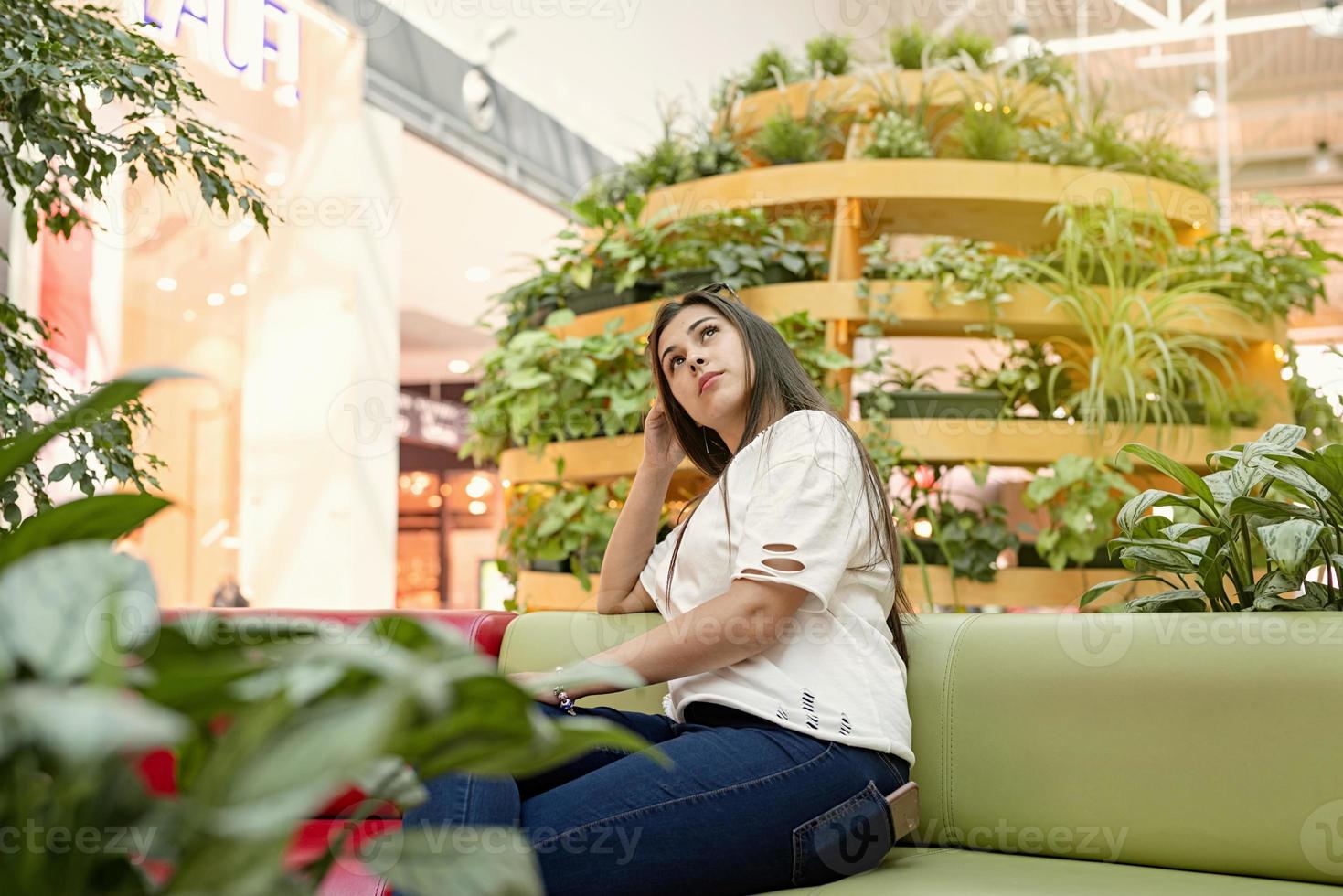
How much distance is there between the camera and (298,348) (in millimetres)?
6324

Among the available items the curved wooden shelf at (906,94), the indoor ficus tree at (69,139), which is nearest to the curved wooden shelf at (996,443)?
the curved wooden shelf at (906,94)

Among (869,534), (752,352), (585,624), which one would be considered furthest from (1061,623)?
(585,624)

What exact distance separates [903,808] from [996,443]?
225cm

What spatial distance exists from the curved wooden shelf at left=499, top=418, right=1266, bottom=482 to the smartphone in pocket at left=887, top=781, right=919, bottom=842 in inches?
82.1

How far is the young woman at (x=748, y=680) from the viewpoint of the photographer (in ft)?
4.29

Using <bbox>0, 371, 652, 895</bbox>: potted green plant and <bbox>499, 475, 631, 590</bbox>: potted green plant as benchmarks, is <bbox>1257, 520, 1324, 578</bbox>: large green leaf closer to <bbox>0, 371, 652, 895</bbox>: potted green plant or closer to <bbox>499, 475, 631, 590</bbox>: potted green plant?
<bbox>0, 371, 652, 895</bbox>: potted green plant

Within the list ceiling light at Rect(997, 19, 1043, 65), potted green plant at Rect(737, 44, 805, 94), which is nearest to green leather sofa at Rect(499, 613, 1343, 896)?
potted green plant at Rect(737, 44, 805, 94)

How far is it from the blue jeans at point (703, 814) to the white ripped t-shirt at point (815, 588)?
0.04 metres

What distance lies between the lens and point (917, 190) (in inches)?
147

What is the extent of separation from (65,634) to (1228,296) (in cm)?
394

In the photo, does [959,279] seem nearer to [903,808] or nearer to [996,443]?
[996,443]

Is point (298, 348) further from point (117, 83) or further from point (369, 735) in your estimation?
point (369, 735)

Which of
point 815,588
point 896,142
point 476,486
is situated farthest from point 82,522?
point 476,486

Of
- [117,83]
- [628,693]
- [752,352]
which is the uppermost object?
[117,83]
